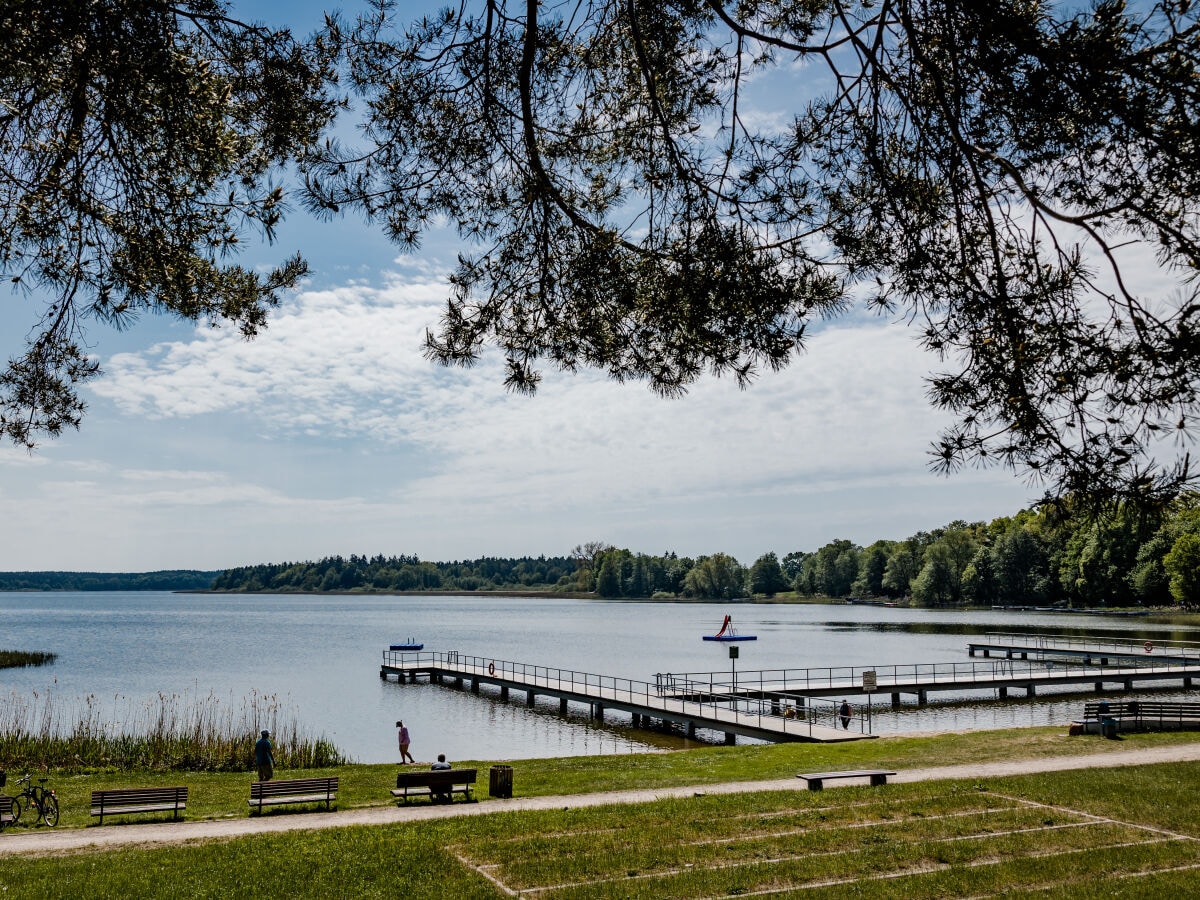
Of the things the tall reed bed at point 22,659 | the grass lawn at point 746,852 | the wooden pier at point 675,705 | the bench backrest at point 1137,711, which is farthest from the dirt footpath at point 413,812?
the tall reed bed at point 22,659

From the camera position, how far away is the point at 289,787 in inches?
601

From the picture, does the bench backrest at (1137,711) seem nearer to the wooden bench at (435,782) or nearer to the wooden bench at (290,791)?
the wooden bench at (435,782)

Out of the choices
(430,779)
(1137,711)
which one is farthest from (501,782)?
(1137,711)

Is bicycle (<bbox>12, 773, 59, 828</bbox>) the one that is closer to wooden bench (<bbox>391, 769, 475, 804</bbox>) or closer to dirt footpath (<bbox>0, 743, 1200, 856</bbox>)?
dirt footpath (<bbox>0, 743, 1200, 856</bbox>)

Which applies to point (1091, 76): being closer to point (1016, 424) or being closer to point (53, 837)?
point (1016, 424)

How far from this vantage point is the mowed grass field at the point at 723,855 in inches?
364

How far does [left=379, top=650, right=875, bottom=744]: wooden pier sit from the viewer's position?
2695 centimetres

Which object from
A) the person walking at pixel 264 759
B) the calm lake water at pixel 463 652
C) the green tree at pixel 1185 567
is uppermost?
the green tree at pixel 1185 567

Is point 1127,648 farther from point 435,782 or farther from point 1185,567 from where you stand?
point 435,782

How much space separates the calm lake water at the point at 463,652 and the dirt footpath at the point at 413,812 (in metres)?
12.6

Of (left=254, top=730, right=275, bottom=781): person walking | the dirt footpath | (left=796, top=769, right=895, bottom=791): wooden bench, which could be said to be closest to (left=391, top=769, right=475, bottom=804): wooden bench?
the dirt footpath

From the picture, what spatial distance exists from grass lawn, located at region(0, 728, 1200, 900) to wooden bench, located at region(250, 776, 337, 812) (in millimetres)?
660

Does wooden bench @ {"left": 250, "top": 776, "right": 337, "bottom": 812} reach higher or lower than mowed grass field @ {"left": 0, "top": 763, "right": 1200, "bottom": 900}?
lower

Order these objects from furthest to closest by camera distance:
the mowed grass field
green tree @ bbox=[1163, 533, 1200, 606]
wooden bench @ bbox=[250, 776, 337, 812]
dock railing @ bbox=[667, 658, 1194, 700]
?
green tree @ bbox=[1163, 533, 1200, 606]
dock railing @ bbox=[667, 658, 1194, 700]
wooden bench @ bbox=[250, 776, 337, 812]
the mowed grass field
